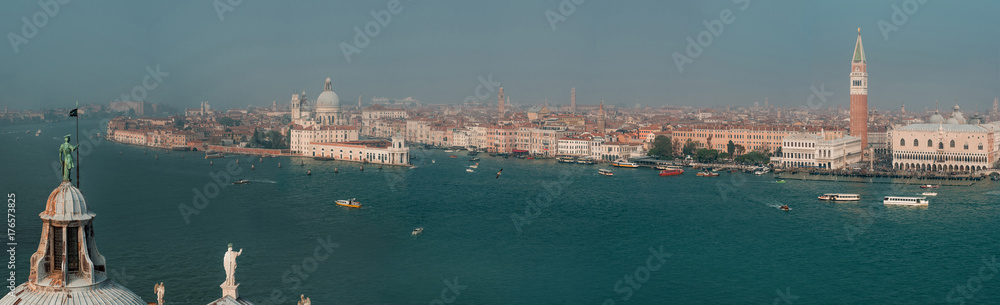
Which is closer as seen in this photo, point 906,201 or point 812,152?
point 906,201

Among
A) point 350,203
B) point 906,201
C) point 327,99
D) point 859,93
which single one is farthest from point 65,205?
point 327,99

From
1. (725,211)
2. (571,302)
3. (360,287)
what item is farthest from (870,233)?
(360,287)

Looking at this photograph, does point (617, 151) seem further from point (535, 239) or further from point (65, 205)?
point (65, 205)

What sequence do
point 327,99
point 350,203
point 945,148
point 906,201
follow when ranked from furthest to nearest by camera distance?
point 327,99
point 945,148
point 906,201
point 350,203

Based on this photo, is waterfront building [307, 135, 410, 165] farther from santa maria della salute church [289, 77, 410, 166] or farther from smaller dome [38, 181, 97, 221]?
smaller dome [38, 181, 97, 221]

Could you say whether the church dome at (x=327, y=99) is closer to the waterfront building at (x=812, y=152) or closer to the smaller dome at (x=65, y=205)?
the waterfront building at (x=812, y=152)

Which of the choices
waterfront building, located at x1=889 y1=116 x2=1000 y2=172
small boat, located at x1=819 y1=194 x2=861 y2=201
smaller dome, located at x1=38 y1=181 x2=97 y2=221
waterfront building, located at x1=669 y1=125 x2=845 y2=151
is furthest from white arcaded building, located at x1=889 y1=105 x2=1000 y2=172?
smaller dome, located at x1=38 y1=181 x2=97 y2=221

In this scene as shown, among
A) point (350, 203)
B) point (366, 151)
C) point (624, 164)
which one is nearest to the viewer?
point (350, 203)
